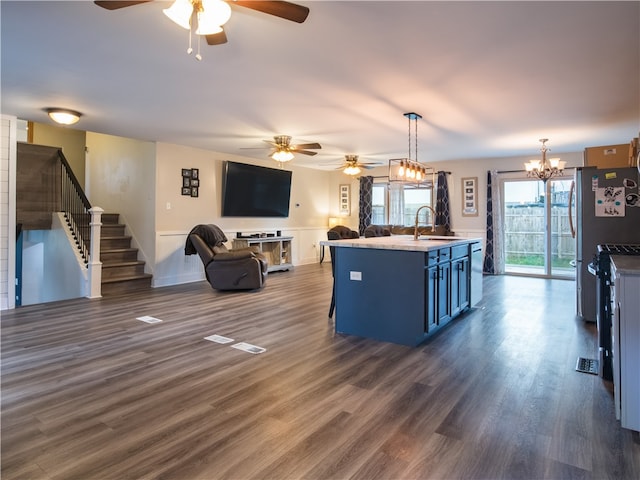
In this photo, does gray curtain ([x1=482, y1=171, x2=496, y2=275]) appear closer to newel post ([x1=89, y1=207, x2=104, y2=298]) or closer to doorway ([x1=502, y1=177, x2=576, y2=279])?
doorway ([x1=502, y1=177, x2=576, y2=279])

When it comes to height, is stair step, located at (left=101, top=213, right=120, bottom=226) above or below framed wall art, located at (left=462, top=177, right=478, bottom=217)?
below

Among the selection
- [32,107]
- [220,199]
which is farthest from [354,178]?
[32,107]

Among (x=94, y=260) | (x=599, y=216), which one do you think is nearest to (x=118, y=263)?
(x=94, y=260)

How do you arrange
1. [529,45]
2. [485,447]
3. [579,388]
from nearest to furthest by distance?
1. [485,447]
2. [579,388]
3. [529,45]

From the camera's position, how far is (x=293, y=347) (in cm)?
348

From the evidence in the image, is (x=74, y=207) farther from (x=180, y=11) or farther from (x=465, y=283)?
(x=465, y=283)

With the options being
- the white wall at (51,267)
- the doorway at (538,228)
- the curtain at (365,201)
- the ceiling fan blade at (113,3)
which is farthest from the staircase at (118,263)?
the doorway at (538,228)

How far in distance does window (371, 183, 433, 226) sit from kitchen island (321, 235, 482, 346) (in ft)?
17.8

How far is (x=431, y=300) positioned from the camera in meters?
3.62

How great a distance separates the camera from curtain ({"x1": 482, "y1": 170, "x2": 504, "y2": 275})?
8.20 meters

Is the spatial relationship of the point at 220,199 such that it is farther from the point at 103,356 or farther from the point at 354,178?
the point at 103,356

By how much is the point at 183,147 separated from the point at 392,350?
544 centimetres

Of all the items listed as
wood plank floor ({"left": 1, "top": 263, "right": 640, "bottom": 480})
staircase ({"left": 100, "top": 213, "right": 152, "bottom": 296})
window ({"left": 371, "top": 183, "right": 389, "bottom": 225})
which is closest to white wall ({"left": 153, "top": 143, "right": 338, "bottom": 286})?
staircase ({"left": 100, "top": 213, "right": 152, "bottom": 296})

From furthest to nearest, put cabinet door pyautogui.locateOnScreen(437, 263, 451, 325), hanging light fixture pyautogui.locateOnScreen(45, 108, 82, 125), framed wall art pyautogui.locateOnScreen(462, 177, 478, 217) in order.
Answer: framed wall art pyautogui.locateOnScreen(462, 177, 478, 217), hanging light fixture pyautogui.locateOnScreen(45, 108, 82, 125), cabinet door pyautogui.locateOnScreen(437, 263, 451, 325)
